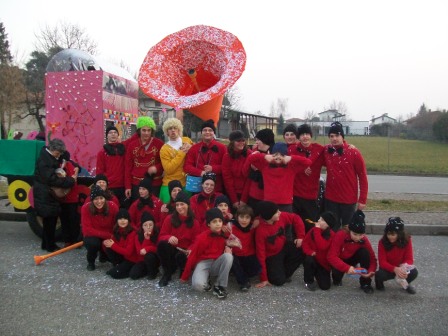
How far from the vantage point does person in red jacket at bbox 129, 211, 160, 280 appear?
429 cm

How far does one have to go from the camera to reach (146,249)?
4320mm

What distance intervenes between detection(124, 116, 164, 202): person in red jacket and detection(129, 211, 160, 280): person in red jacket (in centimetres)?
77

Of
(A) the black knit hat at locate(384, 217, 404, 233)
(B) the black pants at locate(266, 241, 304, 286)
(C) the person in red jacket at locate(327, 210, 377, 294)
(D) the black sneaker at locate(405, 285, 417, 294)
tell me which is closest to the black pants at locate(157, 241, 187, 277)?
(B) the black pants at locate(266, 241, 304, 286)

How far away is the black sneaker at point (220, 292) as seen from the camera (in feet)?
12.5

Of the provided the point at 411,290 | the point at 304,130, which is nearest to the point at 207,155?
the point at 304,130

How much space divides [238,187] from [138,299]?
1.75m

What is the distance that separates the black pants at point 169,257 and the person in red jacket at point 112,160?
1391 millimetres

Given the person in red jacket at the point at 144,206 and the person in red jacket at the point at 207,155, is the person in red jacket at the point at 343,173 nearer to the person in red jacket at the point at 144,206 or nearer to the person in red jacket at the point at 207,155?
the person in red jacket at the point at 207,155

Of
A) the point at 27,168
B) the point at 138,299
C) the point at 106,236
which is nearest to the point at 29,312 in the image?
the point at 138,299

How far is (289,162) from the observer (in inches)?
172

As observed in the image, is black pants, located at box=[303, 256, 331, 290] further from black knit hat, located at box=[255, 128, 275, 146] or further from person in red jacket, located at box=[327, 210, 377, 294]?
black knit hat, located at box=[255, 128, 275, 146]

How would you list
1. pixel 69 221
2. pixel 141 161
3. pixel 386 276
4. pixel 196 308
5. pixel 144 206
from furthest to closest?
pixel 69 221 < pixel 141 161 < pixel 144 206 < pixel 386 276 < pixel 196 308

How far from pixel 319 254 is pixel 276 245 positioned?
1.48 feet

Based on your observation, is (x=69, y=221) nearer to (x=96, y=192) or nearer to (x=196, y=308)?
(x=96, y=192)
